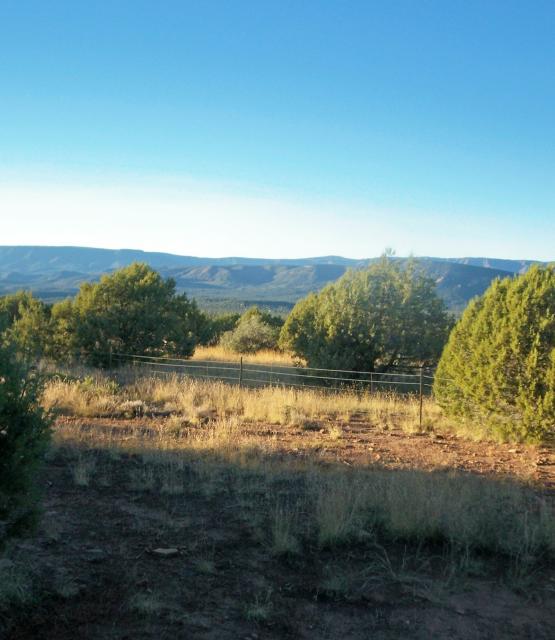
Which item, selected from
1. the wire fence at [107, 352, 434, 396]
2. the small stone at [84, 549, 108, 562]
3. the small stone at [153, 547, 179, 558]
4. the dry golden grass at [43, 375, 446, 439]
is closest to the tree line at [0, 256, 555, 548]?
the wire fence at [107, 352, 434, 396]

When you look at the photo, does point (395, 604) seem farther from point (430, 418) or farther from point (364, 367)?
point (364, 367)

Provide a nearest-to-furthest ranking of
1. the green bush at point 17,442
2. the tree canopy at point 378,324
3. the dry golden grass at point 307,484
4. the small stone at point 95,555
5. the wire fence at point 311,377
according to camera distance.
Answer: the green bush at point 17,442 → the small stone at point 95,555 → the dry golden grass at point 307,484 → the wire fence at point 311,377 → the tree canopy at point 378,324

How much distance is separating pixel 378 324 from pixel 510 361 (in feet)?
26.4

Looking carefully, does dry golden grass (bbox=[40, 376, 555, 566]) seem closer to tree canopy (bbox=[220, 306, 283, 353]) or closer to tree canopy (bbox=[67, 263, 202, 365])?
tree canopy (bbox=[67, 263, 202, 365])

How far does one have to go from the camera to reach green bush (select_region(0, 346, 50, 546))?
4.17 meters

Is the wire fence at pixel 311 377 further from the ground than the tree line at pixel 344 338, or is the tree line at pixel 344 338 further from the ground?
the tree line at pixel 344 338

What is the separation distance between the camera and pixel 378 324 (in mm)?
18672

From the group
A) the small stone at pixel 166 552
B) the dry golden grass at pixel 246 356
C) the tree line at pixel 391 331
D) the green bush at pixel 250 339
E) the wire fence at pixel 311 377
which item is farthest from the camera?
the green bush at pixel 250 339

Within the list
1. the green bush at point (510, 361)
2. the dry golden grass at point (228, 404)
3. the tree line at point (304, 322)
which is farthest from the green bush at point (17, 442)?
the tree line at point (304, 322)

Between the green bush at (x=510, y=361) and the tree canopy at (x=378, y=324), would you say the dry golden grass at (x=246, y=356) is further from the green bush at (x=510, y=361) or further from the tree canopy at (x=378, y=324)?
the green bush at (x=510, y=361)

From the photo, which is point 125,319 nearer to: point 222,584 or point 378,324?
point 378,324

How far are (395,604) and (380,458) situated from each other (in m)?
4.76

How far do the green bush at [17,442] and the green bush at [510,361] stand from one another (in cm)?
815

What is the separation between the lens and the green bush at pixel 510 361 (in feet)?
33.9
